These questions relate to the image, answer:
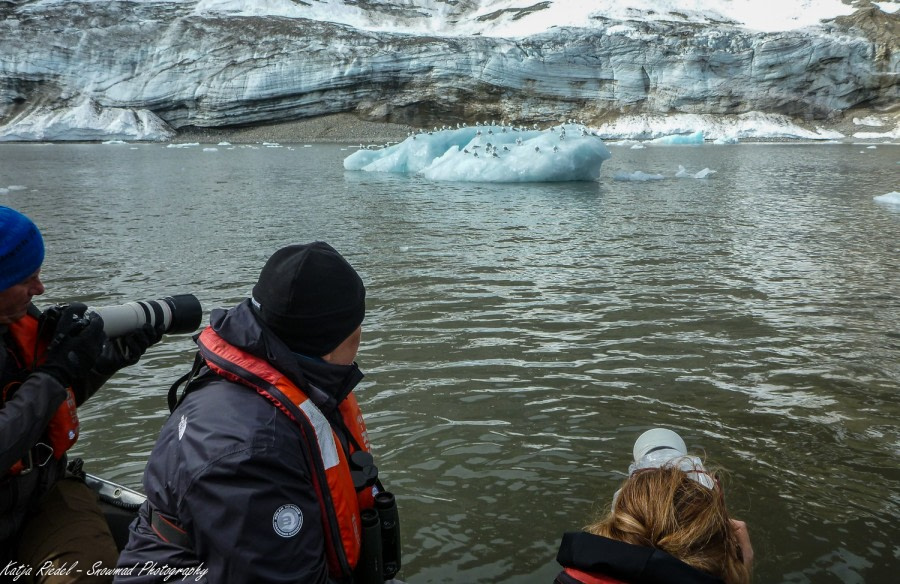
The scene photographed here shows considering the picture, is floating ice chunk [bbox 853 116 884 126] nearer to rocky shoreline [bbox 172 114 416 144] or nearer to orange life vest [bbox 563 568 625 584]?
rocky shoreline [bbox 172 114 416 144]

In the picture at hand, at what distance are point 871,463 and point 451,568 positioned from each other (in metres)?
2.62

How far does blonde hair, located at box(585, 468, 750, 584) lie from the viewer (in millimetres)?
1755

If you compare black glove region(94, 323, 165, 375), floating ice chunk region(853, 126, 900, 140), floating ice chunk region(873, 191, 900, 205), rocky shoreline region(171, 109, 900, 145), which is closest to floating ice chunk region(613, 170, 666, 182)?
floating ice chunk region(873, 191, 900, 205)

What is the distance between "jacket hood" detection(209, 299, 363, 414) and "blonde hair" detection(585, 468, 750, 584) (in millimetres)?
818

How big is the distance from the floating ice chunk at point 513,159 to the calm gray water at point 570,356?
577 cm

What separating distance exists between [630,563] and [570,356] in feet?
14.5

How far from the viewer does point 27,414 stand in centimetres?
228

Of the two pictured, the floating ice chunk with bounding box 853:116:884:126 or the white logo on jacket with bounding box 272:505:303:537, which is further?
the floating ice chunk with bounding box 853:116:884:126

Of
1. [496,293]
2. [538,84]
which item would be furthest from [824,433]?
[538,84]

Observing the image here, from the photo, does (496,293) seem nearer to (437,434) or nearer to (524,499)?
(437,434)

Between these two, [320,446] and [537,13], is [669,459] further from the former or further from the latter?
[537,13]

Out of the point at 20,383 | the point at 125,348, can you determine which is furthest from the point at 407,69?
the point at 20,383

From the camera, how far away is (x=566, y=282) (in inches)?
334

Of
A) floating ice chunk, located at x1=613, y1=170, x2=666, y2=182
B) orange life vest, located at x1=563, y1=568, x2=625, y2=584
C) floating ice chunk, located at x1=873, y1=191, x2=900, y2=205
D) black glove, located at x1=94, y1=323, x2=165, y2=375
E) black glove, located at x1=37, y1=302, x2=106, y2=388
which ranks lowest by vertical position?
floating ice chunk, located at x1=613, y1=170, x2=666, y2=182
